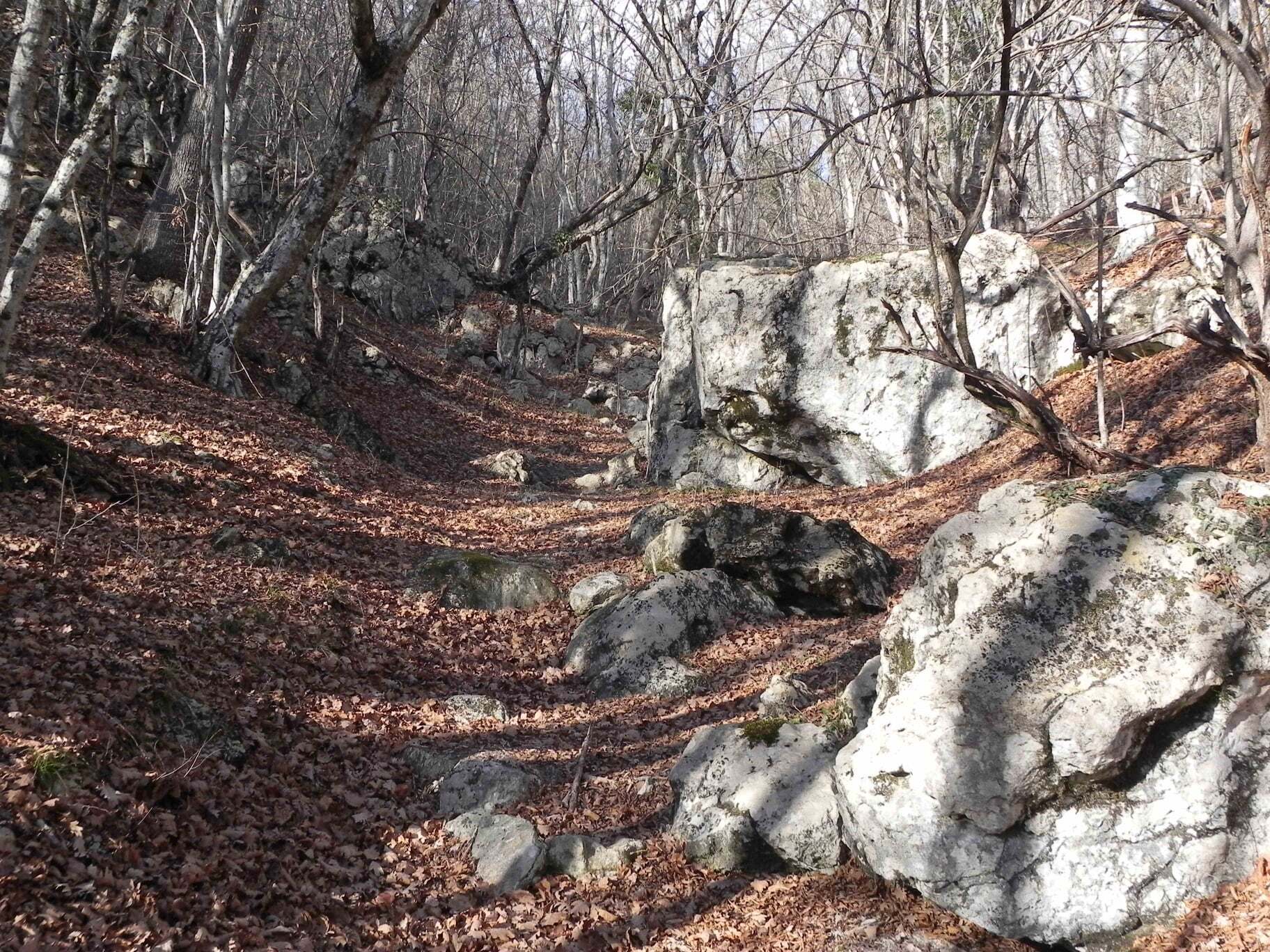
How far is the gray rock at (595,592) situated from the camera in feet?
28.8

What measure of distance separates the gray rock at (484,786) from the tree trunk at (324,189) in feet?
24.7

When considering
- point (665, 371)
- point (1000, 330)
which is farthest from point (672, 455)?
point (1000, 330)

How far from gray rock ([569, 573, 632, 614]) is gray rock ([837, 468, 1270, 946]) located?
450 cm

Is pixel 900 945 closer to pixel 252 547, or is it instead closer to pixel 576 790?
pixel 576 790

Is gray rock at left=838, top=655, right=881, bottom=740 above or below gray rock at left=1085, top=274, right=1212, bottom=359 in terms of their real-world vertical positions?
below

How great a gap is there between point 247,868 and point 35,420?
6088 millimetres

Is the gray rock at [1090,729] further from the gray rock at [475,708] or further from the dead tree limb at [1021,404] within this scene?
the dead tree limb at [1021,404]

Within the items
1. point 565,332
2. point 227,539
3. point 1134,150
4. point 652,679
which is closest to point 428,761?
point 652,679

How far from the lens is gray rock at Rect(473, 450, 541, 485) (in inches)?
597

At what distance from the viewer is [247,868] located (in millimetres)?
4297

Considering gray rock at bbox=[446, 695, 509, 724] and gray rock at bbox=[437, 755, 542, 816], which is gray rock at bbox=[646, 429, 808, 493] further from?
gray rock at bbox=[437, 755, 542, 816]

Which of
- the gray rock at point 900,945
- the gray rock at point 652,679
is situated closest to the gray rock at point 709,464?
the gray rock at point 652,679

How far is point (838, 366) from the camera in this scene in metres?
13.1

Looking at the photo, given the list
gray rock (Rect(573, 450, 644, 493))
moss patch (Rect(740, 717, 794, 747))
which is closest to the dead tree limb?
moss patch (Rect(740, 717, 794, 747))
